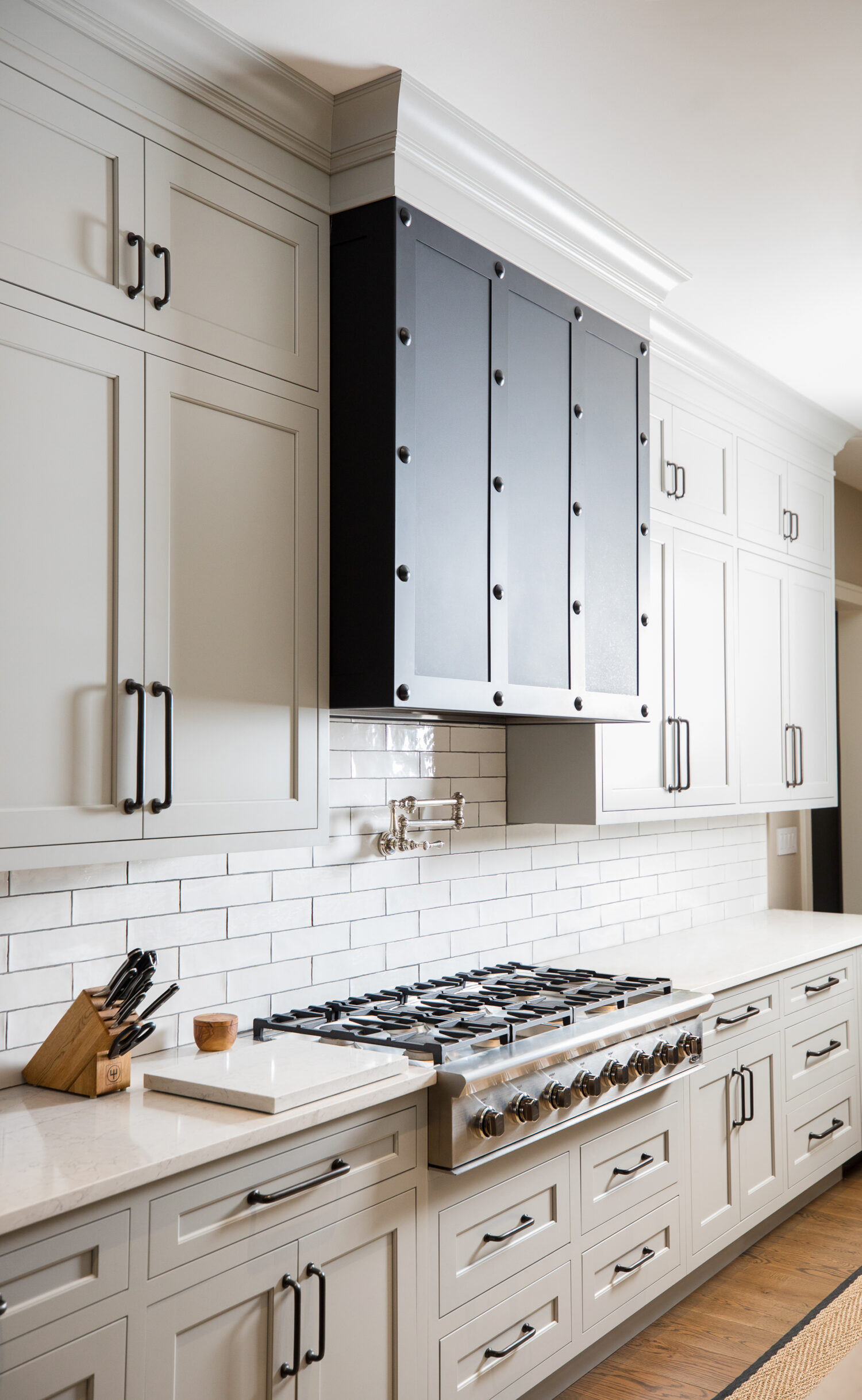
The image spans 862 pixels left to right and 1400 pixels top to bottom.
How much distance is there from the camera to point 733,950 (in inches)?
147

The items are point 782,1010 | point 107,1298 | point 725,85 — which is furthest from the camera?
point 782,1010

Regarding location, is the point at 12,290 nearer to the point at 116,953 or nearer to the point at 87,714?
the point at 87,714

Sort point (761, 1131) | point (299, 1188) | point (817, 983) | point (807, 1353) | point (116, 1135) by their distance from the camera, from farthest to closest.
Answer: point (817, 983) → point (761, 1131) → point (807, 1353) → point (299, 1188) → point (116, 1135)

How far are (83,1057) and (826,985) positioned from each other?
2827mm

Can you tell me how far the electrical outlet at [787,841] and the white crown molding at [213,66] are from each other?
3.71 m

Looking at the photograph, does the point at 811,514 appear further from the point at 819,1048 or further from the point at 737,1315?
the point at 737,1315

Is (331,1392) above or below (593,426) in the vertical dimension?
below

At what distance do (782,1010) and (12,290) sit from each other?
3072 mm

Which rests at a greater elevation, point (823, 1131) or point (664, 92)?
point (664, 92)

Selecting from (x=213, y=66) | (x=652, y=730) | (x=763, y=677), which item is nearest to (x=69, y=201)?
(x=213, y=66)

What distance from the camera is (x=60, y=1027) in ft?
6.40

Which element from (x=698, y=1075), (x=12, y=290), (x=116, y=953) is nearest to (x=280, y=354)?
(x=12, y=290)

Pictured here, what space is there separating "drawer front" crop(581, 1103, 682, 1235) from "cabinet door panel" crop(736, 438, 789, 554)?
2.17 meters

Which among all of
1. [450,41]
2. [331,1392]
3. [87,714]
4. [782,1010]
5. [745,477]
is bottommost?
[331,1392]
